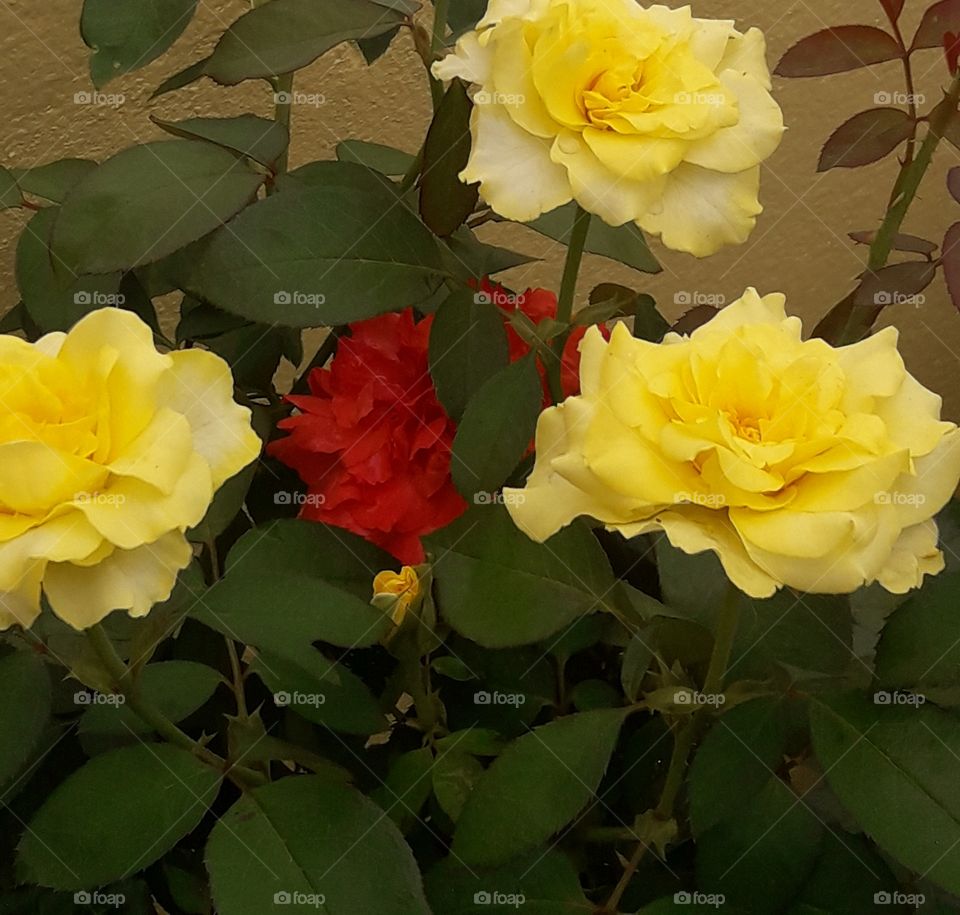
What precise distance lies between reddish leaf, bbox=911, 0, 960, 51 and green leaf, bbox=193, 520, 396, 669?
23 centimetres

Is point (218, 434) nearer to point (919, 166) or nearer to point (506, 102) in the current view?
point (506, 102)

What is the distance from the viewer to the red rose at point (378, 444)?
0.34 m

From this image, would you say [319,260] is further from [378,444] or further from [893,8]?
[893,8]

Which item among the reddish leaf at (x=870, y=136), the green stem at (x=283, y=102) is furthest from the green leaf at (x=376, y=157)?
the reddish leaf at (x=870, y=136)

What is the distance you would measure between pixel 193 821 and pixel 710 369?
165mm

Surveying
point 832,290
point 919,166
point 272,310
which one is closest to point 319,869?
point 272,310

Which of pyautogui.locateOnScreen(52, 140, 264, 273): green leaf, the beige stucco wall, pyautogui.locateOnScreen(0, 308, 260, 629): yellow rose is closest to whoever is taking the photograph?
pyautogui.locateOnScreen(0, 308, 260, 629): yellow rose

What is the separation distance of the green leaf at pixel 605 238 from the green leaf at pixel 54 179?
150 mm

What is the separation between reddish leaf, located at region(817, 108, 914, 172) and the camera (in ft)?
1.13

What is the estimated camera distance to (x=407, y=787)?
0.31m

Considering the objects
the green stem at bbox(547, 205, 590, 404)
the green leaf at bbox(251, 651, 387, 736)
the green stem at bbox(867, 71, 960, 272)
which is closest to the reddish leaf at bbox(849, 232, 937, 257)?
the green stem at bbox(867, 71, 960, 272)

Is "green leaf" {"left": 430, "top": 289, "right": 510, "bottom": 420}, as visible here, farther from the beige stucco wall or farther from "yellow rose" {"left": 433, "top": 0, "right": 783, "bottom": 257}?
the beige stucco wall

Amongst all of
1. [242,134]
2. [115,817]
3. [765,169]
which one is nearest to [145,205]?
[242,134]

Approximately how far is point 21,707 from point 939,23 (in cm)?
32
